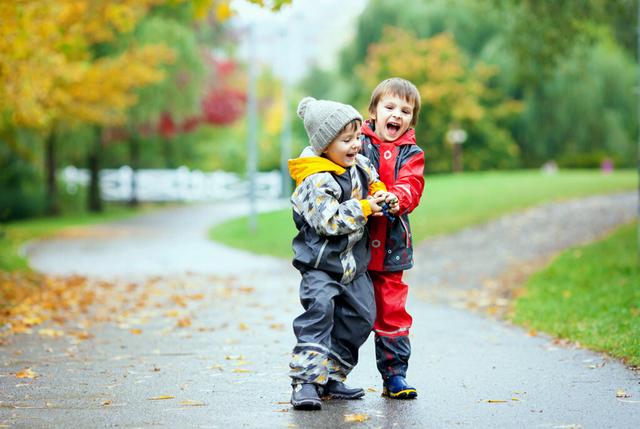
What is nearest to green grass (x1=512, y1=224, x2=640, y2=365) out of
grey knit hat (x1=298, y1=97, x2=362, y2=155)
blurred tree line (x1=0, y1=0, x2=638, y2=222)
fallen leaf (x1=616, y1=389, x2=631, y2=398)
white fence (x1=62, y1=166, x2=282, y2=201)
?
fallen leaf (x1=616, y1=389, x2=631, y2=398)

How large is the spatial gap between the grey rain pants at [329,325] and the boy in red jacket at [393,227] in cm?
14

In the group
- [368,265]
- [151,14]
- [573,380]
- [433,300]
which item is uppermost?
[151,14]

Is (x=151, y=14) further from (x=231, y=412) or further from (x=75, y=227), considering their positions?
(x=231, y=412)

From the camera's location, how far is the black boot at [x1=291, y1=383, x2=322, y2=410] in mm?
5242

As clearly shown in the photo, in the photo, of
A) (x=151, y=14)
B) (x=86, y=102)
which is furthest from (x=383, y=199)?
(x=151, y=14)

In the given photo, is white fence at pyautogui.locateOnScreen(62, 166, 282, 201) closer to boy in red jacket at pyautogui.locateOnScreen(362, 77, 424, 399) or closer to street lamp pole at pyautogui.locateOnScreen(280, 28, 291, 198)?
street lamp pole at pyautogui.locateOnScreen(280, 28, 291, 198)

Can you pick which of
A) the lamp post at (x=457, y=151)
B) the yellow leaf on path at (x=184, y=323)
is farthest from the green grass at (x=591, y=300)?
the lamp post at (x=457, y=151)

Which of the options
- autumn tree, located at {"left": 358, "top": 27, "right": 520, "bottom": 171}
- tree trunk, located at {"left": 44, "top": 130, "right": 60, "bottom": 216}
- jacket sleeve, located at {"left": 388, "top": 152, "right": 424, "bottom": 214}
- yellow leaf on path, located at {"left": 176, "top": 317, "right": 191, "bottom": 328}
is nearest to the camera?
jacket sleeve, located at {"left": 388, "top": 152, "right": 424, "bottom": 214}

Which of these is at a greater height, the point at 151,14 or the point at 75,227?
the point at 151,14

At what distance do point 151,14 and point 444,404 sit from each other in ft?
87.2

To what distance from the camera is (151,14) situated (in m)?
30.4

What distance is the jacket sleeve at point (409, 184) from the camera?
537 cm

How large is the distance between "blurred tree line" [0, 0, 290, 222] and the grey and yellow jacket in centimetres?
481

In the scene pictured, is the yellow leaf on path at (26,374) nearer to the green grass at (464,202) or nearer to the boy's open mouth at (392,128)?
the boy's open mouth at (392,128)
